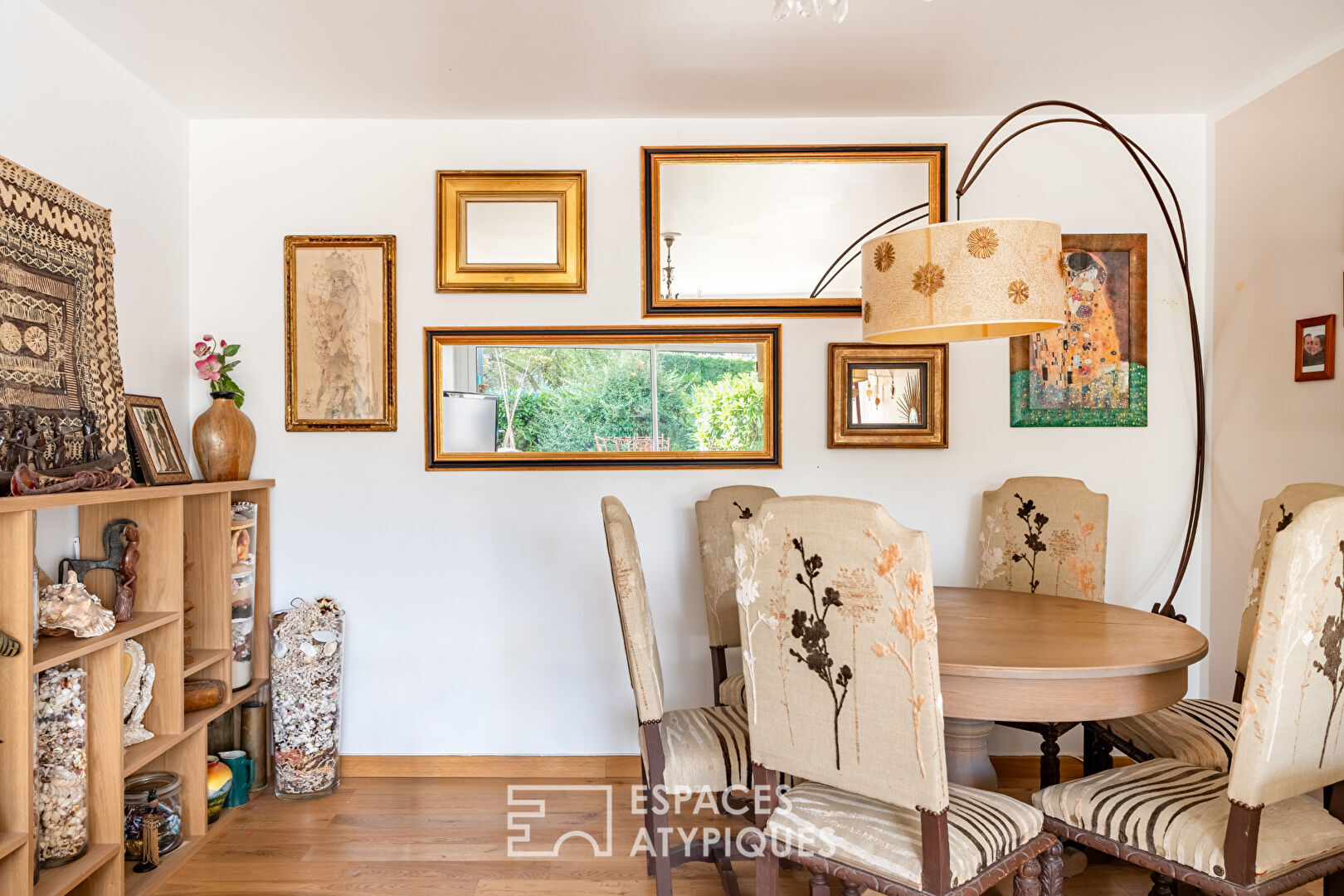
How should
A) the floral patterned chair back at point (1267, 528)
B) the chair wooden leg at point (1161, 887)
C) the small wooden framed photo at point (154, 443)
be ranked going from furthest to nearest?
the small wooden framed photo at point (154, 443) → the floral patterned chair back at point (1267, 528) → the chair wooden leg at point (1161, 887)

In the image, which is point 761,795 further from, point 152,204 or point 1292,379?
point 152,204

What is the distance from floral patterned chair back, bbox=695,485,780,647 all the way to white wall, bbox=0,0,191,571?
1.95m

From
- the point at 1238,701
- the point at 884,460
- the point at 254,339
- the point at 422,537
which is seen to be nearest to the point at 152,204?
the point at 254,339

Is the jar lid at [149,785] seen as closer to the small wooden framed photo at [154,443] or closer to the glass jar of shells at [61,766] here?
the glass jar of shells at [61,766]

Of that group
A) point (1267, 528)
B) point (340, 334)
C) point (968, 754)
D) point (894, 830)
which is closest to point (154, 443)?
point (340, 334)

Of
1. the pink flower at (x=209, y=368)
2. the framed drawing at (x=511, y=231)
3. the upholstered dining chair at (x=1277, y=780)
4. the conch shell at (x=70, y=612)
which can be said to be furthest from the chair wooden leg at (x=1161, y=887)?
the pink flower at (x=209, y=368)

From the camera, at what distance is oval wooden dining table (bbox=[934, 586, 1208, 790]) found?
168 centimetres

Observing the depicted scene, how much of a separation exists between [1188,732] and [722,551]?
1.42 metres

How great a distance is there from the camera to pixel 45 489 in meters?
2.00

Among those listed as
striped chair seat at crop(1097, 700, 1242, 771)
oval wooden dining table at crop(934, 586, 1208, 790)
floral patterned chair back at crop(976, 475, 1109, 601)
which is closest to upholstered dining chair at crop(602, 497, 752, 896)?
oval wooden dining table at crop(934, 586, 1208, 790)

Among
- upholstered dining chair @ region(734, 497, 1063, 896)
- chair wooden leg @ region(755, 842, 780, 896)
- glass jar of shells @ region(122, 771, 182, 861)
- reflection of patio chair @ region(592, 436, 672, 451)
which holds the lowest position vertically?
glass jar of shells @ region(122, 771, 182, 861)

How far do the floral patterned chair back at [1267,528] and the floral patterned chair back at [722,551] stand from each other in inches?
56.4

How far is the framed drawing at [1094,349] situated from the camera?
3170 millimetres

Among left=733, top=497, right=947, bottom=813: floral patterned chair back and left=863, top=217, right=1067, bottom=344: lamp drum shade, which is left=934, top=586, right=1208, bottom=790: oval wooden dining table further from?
left=863, top=217, right=1067, bottom=344: lamp drum shade
